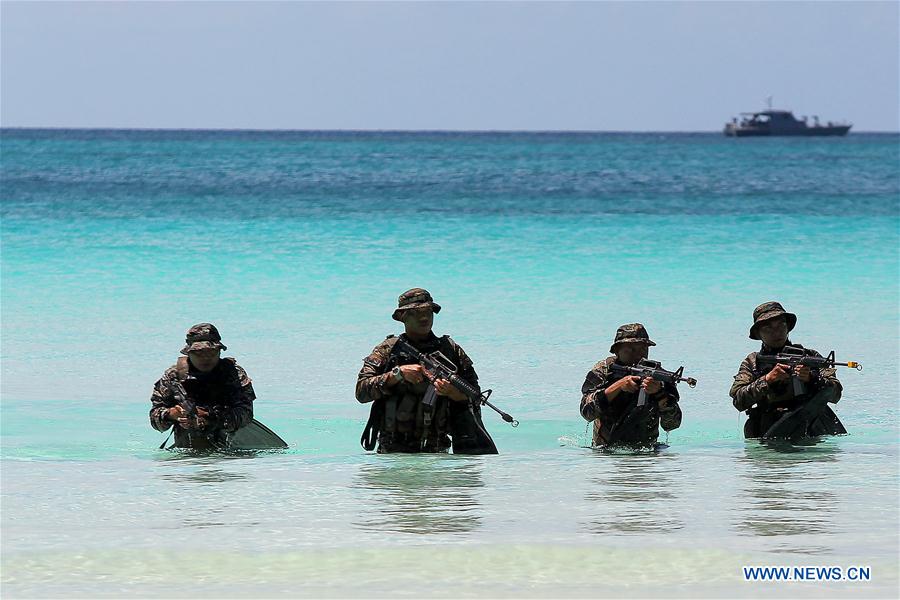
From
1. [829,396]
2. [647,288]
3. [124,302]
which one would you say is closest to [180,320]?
[124,302]

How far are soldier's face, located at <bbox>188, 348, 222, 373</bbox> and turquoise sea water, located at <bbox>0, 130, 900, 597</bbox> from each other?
2.03 ft

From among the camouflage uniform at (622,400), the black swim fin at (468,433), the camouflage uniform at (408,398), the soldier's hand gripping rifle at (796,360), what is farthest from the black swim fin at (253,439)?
the soldier's hand gripping rifle at (796,360)

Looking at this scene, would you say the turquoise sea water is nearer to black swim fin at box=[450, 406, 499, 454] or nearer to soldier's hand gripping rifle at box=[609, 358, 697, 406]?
black swim fin at box=[450, 406, 499, 454]

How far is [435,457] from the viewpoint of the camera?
30.4ft

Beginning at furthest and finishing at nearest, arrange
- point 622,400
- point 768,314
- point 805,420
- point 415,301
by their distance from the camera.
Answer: point 805,420, point 768,314, point 622,400, point 415,301

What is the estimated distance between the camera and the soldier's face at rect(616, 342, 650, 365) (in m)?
9.09

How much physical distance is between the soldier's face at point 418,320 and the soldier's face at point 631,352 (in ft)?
3.81

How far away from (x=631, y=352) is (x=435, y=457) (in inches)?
53.1

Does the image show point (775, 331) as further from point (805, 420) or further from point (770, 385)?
point (805, 420)

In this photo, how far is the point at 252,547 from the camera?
7254mm

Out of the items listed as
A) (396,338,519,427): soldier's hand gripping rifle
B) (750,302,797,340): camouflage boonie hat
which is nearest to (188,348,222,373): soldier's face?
(396,338,519,427): soldier's hand gripping rifle

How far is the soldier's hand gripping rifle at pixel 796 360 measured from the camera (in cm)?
927

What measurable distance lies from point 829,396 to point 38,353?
340 inches

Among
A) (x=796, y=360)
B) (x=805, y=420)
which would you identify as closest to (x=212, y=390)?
(x=796, y=360)
